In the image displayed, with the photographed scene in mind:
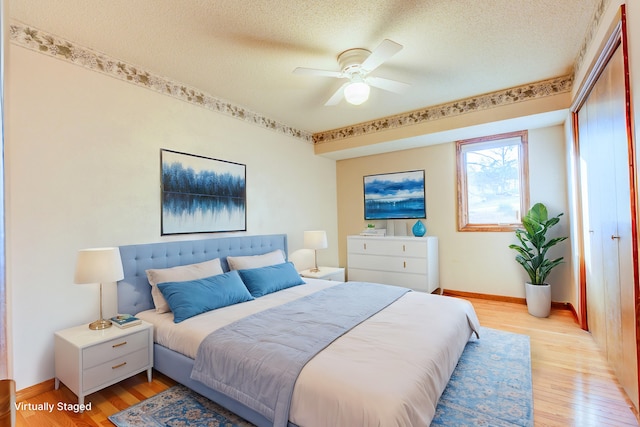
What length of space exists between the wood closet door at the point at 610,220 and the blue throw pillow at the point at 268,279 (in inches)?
106

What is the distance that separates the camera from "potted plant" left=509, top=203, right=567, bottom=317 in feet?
11.7

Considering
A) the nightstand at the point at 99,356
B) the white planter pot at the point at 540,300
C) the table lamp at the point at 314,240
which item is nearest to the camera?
the nightstand at the point at 99,356

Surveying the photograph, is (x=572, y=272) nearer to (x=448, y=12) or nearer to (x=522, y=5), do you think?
(x=522, y=5)

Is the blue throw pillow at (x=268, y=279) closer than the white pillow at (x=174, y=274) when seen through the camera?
No

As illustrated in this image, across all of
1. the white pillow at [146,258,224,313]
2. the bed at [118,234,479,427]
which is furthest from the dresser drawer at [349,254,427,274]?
the white pillow at [146,258,224,313]

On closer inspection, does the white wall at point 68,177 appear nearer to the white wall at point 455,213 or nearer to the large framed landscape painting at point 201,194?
the large framed landscape painting at point 201,194

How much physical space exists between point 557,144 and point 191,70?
4.33 m

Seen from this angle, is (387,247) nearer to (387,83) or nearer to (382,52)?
(387,83)

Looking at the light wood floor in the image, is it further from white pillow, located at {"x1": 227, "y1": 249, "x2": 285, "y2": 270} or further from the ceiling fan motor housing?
the ceiling fan motor housing

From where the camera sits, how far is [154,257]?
9.37 ft

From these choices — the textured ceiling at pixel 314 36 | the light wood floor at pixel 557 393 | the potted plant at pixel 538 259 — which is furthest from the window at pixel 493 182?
the light wood floor at pixel 557 393

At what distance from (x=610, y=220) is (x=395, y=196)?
9.76 feet

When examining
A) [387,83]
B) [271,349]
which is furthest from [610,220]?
[271,349]

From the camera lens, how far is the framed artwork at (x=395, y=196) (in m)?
4.81
